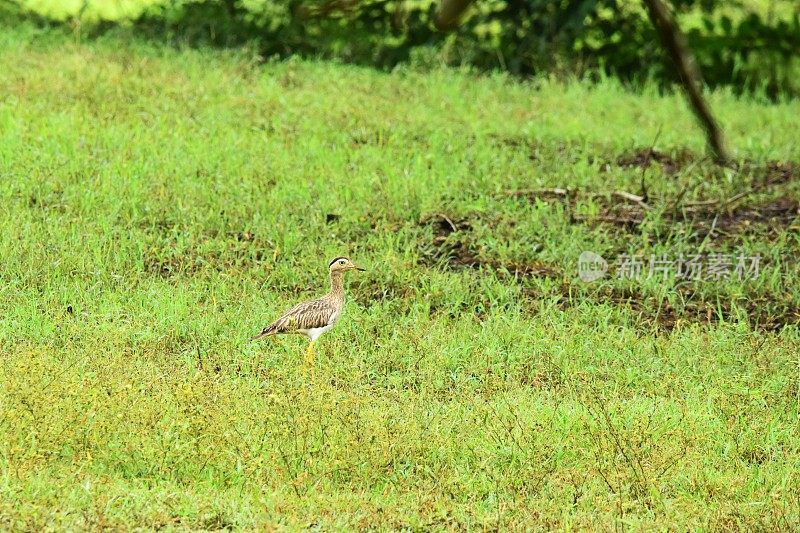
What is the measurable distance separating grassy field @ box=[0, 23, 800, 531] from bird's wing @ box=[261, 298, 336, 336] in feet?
0.86

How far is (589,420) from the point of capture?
264 inches

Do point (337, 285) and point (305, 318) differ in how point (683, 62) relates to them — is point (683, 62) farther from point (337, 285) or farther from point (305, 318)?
point (337, 285)

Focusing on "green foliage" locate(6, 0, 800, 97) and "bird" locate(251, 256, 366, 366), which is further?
"green foliage" locate(6, 0, 800, 97)

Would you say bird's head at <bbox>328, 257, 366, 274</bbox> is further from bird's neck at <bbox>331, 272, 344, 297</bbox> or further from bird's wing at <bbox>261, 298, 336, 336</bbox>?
bird's wing at <bbox>261, 298, 336, 336</bbox>

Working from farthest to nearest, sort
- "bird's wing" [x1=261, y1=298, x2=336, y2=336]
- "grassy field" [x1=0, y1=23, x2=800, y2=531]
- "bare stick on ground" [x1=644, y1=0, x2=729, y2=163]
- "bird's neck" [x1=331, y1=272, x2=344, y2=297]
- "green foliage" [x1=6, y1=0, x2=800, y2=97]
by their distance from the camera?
"green foliage" [x1=6, y1=0, x2=800, y2=97]
"bird's neck" [x1=331, y1=272, x2=344, y2=297]
"bird's wing" [x1=261, y1=298, x2=336, y2=336]
"grassy field" [x1=0, y1=23, x2=800, y2=531]
"bare stick on ground" [x1=644, y1=0, x2=729, y2=163]

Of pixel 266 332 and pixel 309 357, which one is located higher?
pixel 266 332

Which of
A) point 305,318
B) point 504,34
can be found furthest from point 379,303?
point 504,34

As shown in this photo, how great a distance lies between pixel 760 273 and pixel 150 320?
429 cm

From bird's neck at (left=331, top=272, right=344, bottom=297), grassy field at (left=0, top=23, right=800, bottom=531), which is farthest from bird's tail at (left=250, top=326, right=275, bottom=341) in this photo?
bird's neck at (left=331, top=272, right=344, bottom=297)

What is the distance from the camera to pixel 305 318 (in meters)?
7.10

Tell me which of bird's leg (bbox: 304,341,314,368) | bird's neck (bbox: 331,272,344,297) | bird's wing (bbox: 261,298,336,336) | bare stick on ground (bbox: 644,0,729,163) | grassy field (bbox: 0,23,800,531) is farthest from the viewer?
bird's neck (bbox: 331,272,344,297)

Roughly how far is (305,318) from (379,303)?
1268 mm

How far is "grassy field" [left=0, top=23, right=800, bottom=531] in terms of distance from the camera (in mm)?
5758

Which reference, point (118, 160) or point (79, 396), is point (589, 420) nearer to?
point (79, 396)
